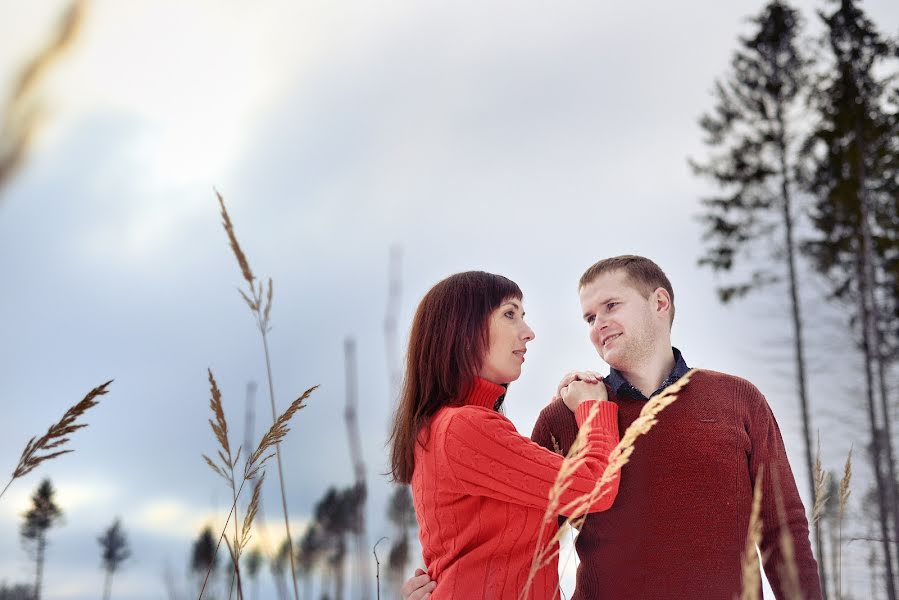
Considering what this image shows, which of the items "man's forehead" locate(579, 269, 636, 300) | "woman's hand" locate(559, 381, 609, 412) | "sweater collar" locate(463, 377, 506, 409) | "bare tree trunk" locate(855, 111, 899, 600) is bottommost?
"sweater collar" locate(463, 377, 506, 409)

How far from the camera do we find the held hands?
104 inches

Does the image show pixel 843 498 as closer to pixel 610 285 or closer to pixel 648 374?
pixel 648 374

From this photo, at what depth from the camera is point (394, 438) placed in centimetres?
257

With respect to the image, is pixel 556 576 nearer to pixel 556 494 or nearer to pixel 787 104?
pixel 556 494

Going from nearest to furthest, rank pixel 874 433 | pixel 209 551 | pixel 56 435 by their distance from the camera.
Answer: pixel 56 435 < pixel 209 551 < pixel 874 433

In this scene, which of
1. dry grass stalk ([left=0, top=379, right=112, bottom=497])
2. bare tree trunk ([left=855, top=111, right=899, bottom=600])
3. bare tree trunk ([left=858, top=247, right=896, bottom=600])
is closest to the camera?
dry grass stalk ([left=0, top=379, right=112, bottom=497])

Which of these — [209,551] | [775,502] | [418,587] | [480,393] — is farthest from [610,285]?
[209,551]

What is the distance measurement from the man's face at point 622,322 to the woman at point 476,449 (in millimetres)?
266

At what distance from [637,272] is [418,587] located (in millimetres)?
1314

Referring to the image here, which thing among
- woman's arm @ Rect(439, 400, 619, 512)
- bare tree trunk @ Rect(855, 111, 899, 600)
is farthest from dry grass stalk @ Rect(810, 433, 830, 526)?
bare tree trunk @ Rect(855, 111, 899, 600)

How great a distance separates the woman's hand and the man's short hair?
16.7 inches

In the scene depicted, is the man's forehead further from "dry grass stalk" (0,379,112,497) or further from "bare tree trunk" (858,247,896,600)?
"bare tree trunk" (858,247,896,600)

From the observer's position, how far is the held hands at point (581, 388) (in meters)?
2.65

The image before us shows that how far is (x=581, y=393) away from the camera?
2664 mm
